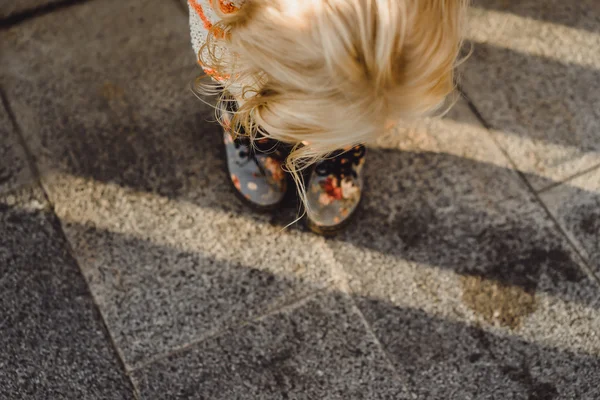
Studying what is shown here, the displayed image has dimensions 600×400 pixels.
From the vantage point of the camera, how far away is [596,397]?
1.47 meters

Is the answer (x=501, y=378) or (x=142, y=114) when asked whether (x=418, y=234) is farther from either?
(x=142, y=114)

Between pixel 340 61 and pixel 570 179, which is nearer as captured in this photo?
pixel 340 61

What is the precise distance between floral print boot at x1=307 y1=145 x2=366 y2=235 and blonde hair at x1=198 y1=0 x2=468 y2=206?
491 millimetres

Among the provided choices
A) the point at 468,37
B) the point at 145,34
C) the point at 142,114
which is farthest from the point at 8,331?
the point at 468,37

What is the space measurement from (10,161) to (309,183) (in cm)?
89

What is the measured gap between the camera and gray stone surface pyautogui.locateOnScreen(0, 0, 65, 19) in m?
1.86

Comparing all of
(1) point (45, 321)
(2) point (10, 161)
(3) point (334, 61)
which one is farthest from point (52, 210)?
(3) point (334, 61)

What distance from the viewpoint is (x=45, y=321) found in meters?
1.50

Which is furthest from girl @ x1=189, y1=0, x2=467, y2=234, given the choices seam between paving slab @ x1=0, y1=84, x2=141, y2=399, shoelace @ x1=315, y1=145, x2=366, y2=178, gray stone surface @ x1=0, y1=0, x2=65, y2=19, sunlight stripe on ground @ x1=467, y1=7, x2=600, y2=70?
gray stone surface @ x1=0, y1=0, x2=65, y2=19

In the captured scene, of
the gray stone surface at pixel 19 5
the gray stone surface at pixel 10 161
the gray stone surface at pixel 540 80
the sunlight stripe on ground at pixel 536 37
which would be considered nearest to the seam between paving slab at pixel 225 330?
the gray stone surface at pixel 10 161

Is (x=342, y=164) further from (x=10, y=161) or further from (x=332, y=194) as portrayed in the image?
(x=10, y=161)

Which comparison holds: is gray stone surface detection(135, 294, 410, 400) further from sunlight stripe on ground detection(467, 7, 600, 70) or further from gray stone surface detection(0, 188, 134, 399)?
sunlight stripe on ground detection(467, 7, 600, 70)

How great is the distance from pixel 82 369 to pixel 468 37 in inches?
61.2

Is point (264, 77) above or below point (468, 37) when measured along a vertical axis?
above
